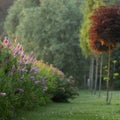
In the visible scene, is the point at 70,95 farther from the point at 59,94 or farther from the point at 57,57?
the point at 57,57

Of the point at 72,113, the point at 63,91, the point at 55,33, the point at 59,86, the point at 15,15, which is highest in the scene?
the point at 15,15

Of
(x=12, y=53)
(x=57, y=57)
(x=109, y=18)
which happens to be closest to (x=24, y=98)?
(x=12, y=53)

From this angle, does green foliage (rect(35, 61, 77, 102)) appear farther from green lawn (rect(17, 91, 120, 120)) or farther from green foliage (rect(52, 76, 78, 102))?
green lawn (rect(17, 91, 120, 120))

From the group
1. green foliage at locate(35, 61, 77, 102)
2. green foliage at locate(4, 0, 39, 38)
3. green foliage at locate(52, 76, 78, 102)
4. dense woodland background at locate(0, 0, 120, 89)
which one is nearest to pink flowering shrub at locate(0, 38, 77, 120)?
green foliage at locate(35, 61, 77, 102)

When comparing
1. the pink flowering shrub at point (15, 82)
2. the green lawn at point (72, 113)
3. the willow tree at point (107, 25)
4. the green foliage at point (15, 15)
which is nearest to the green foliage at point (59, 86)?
the pink flowering shrub at point (15, 82)

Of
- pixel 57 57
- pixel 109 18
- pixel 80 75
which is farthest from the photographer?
pixel 80 75

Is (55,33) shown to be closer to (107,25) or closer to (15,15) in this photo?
(15,15)

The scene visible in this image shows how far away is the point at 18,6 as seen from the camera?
4228 cm

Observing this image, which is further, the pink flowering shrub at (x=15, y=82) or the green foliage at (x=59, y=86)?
the green foliage at (x=59, y=86)

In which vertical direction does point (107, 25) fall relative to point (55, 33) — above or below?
below

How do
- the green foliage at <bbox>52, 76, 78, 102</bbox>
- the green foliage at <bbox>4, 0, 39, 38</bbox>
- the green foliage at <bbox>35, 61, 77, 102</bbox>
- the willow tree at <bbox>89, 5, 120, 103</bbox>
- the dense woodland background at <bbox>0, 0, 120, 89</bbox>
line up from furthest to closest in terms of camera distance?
the green foliage at <bbox>4, 0, 39, 38</bbox> → the dense woodland background at <bbox>0, 0, 120, 89</bbox> → the green foliage at <bbox>52, 76, 78, 102</bbox> → the green foliage at <bbox>35, 61, 77, 102</bbox> → the willow tree at <bbox>89, 5, 120, 103</bbox>

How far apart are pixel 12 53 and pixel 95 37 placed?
6945mm

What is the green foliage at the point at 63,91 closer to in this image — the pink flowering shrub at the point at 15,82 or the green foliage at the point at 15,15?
the pink flowering shrub at the point at 15,82

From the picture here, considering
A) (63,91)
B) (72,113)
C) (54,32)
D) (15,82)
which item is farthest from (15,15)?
(15,82)
